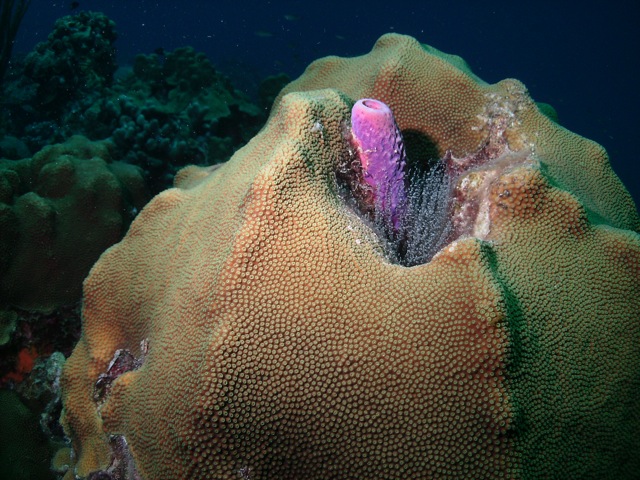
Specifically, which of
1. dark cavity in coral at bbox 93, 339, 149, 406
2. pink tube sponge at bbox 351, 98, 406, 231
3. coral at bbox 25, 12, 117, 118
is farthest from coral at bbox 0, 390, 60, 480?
coral at bbox 25, 12, 117, 118

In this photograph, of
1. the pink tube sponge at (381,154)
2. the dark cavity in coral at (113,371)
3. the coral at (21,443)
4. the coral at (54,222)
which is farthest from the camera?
the coral at (54,222)

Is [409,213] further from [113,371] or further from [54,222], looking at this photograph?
[54,222]

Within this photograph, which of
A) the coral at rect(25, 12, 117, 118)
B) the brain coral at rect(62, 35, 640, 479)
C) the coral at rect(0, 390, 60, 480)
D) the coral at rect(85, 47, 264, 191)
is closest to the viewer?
the brain coral at rect(62, 35, 640, 479)

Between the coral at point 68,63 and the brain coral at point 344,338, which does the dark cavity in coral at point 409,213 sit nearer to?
the brain coral at point 344,338

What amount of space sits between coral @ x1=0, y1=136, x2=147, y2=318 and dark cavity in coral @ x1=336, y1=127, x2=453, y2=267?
269cm

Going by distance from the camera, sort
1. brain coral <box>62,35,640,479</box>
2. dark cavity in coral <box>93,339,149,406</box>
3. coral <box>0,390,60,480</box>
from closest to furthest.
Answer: brain coral <box>62,35,640,479</box> → dark cavity in coral <box>93,339,149,406</box> → coral <box>0,390,60,480</box>

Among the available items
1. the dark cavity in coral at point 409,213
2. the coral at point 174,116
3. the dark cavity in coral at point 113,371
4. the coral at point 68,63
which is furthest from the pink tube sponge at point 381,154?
the coral at point 68,63

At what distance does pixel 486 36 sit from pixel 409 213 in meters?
75.0

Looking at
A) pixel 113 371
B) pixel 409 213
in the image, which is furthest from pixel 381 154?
pixel 113 371

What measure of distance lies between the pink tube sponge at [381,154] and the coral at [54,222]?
9.14ft

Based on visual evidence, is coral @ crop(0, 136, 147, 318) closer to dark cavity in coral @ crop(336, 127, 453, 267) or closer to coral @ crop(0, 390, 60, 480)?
coral @ crop(0, 390, 60, 480)

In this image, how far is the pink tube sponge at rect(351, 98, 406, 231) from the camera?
2125mm

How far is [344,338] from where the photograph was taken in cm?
161

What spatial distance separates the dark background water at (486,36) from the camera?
49.6 meters
